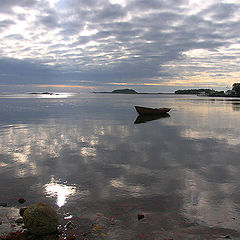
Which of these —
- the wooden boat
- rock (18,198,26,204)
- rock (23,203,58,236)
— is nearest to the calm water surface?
rock (18,198,26,204)

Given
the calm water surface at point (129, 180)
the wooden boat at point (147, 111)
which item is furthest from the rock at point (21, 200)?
the wooden boat at point (147, 111)

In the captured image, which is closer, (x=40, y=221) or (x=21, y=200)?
(x=40, y=221)

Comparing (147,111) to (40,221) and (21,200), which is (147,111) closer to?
(21,200)

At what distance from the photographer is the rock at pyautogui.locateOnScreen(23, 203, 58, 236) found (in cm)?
736

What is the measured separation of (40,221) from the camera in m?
7.40

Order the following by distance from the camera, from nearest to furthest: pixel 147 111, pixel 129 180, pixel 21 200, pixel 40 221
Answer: pixel 40 221 < pixel 21 200 < pixel 129 180 < pixel 147 111

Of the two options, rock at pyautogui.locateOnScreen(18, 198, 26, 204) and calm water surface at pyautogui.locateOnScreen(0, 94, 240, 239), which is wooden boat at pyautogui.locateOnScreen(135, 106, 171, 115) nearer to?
calm water surface at pyautogui.locateOnScreen(0, 94, 240, 239)

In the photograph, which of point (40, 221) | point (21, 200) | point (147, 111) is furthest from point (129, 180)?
point (147, 111)

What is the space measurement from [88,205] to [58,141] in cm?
1352

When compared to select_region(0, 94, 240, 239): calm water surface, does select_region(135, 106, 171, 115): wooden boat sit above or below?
above

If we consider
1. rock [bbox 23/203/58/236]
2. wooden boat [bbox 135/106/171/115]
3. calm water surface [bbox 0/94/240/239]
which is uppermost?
wooden boat [bbox 135/106/171/115]

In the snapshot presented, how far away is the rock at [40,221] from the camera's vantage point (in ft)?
24.2

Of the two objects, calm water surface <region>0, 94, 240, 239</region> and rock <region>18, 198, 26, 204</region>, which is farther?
rock <region>18, 198, 26, 204</region>

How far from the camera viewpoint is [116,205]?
962 cm
